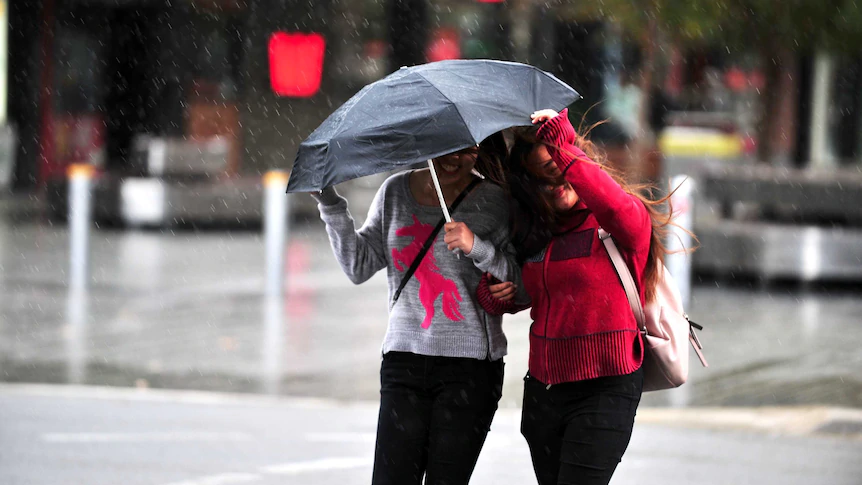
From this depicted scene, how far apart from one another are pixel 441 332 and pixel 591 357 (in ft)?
1.56

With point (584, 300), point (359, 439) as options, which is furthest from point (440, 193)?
point (359, 439)

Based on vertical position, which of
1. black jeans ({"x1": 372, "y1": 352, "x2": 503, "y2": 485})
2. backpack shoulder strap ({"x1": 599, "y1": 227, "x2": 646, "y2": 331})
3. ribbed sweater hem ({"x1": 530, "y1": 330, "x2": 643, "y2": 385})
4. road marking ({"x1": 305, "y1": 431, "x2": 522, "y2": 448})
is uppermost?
backpack shoulder strap ({"x1": 599, "y1": 227, "x2": 646, "y2": 331})

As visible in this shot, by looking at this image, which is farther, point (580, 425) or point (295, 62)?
point (295, 62)

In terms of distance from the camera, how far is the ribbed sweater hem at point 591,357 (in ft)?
12.0

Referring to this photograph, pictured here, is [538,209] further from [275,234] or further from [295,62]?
[295,62]

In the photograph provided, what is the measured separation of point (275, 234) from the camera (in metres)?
12.0

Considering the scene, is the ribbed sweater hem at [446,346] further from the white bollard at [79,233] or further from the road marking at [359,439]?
the white bollard at [79,233]

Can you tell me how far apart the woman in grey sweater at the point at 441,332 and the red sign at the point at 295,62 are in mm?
18876

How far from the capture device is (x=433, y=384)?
3844mm

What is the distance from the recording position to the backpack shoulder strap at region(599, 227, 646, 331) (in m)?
3.71

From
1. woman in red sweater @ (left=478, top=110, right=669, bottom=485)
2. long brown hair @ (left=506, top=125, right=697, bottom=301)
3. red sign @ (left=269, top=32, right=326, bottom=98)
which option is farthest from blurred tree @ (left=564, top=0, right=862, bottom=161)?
woman in red sweater @ (left=478, top=110, right=669, bottom=485)

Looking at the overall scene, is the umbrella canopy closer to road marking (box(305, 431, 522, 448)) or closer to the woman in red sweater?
the woman in red sweater

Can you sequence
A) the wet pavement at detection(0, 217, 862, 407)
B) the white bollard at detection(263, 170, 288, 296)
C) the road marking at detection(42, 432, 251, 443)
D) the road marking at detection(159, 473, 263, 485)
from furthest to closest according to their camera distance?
the white bollard at detection(263, 170, 288, 296) → the wet pavement at detection(0, 217, 862, 407) → the road marking at detection(42, 432, 251, 443) → the road marking at detection(159, 473, 263, 485)

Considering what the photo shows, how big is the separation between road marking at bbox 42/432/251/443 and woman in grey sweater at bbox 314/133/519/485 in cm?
294
